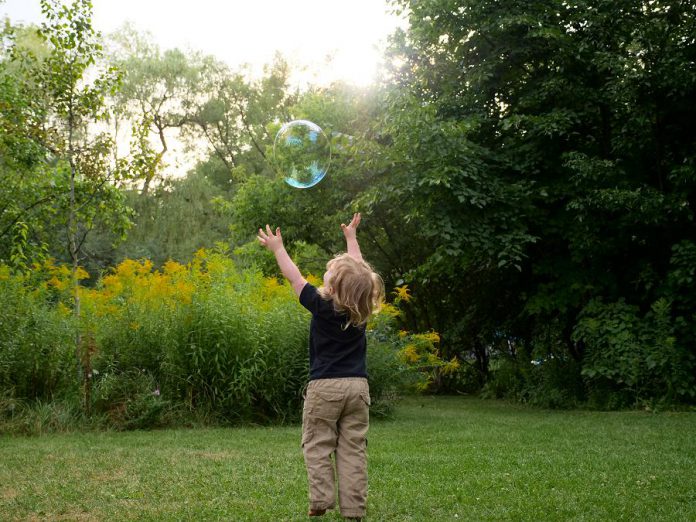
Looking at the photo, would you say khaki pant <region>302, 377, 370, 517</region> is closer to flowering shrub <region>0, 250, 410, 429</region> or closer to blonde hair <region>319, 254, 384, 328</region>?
blonde hair <region>319, 254, 384, 328</region>

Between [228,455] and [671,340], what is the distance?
7251mm

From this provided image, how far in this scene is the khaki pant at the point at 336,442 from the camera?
4.34 metres

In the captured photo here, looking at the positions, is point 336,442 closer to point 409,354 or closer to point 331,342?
point 331,342

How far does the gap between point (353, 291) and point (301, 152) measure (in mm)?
3063

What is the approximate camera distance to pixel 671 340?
1098 centimetres

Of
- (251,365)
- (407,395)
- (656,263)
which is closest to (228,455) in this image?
(251,365)

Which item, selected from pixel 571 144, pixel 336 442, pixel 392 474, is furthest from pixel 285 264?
pixel 571 144

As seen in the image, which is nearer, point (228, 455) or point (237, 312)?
point (228, 455)

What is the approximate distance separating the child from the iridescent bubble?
269cm

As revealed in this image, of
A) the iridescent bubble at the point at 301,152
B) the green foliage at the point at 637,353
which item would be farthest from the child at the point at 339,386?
the green foliage at the point at 637,353

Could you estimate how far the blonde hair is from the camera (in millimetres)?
4379

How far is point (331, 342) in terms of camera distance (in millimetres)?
4473

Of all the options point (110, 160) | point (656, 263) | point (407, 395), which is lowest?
point (407, 395)

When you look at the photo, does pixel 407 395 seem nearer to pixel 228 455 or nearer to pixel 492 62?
pixel 492 62
